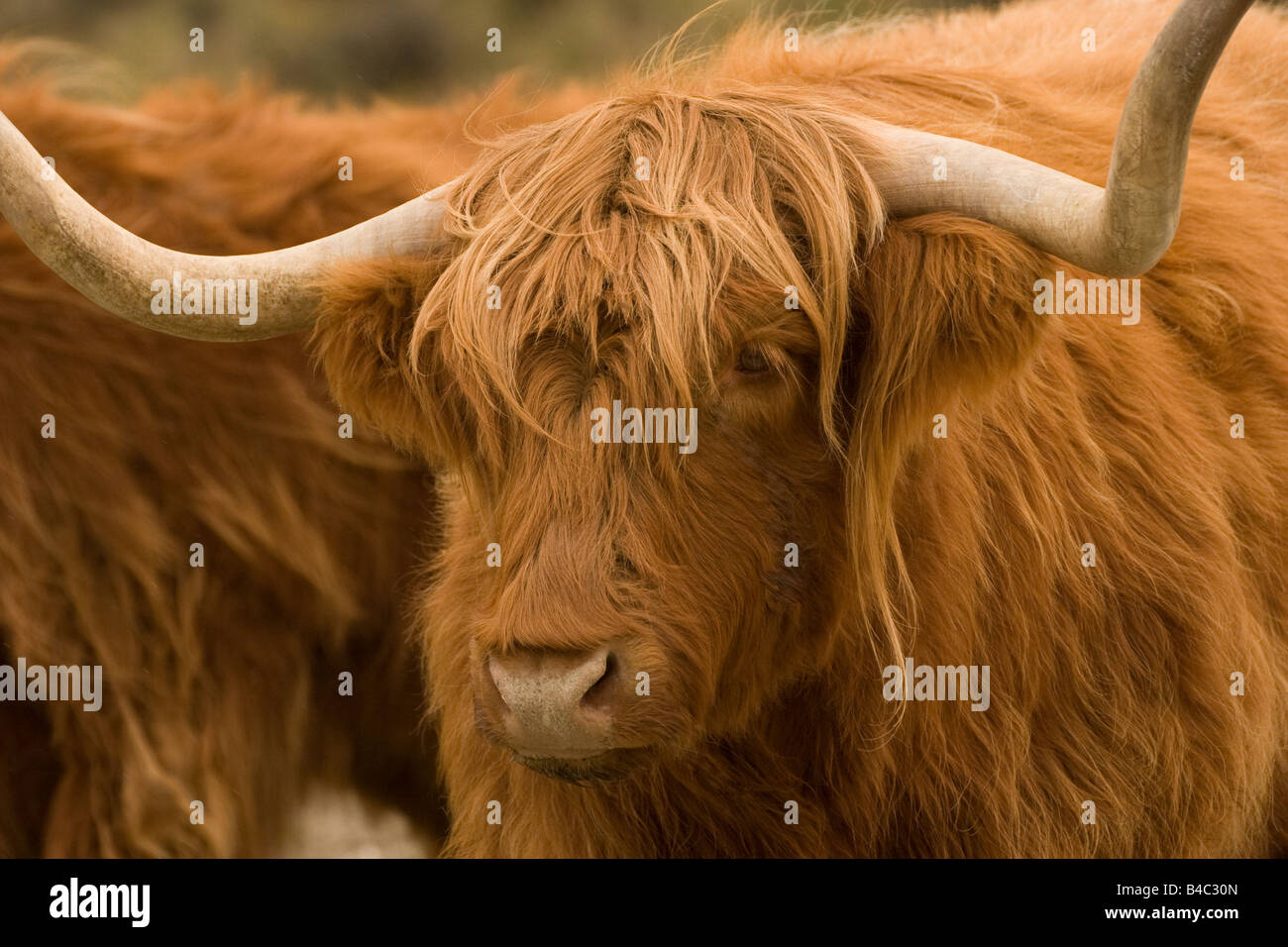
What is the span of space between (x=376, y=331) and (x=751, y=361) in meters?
0.68

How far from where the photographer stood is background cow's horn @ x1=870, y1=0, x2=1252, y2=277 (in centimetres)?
192

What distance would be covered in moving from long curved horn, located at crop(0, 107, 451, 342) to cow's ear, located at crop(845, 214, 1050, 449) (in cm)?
78

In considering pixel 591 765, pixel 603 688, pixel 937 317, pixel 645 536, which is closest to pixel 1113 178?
Result: pixel 937 317

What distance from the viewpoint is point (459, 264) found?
7.86ft

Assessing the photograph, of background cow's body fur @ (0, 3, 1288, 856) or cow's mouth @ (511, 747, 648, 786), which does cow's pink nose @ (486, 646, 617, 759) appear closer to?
cow's mouth @ (511, 747, 648, 786)

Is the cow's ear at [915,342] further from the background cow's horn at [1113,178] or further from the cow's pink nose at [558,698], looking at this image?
the cow's pink nose at [558,698]

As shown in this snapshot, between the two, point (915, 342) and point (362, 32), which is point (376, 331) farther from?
point (362, 32)

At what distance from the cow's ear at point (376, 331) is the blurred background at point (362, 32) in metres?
9.19

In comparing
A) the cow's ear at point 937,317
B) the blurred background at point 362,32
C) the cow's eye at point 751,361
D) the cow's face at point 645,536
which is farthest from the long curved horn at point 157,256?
the blurred background at point 362,32

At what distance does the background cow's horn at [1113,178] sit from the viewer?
1.92 meters

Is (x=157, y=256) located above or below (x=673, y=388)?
above

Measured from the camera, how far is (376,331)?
2.54 m

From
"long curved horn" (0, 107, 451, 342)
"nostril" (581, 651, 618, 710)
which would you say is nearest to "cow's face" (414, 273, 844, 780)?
"nostril" (581, 651, 618, 710)
